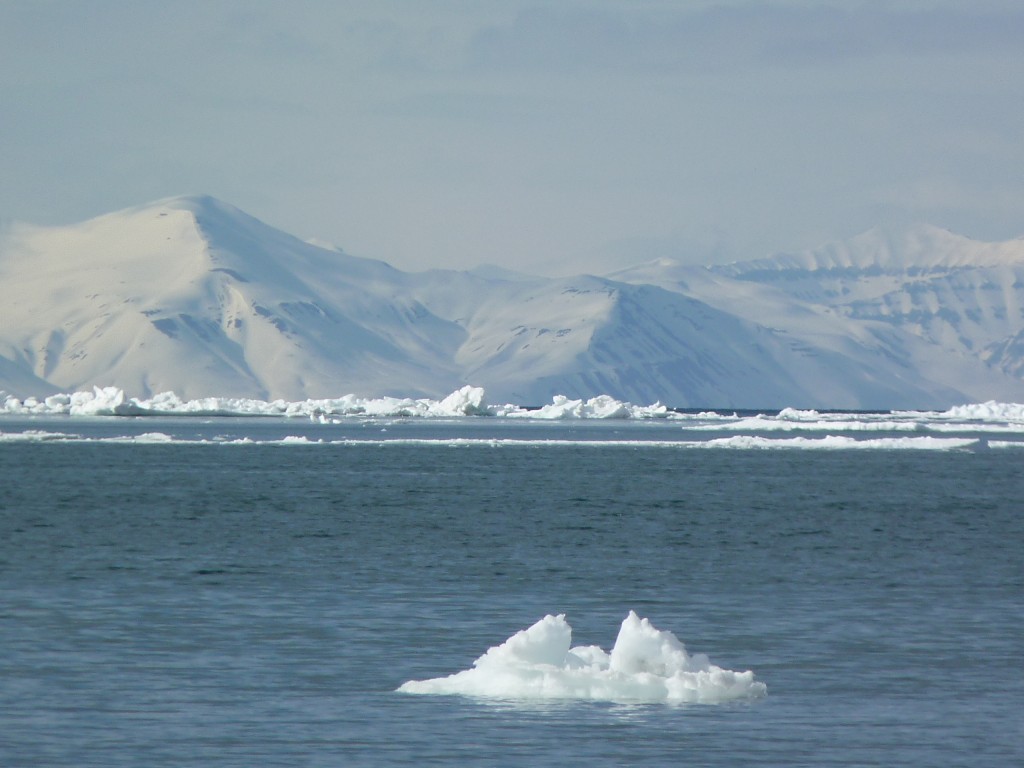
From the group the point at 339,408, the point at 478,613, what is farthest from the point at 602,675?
the point at 339,408

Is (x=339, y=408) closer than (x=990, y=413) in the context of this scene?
Yes

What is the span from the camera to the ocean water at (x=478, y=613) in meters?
17.8

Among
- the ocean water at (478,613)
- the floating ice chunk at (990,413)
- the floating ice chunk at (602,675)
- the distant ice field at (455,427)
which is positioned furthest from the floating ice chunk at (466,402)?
the floating ice chunk at (602,675)

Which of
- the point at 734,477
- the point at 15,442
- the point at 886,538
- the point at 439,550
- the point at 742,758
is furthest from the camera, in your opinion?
the point at 15,442

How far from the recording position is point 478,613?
1077 inches

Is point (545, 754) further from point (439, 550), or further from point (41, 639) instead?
point (439, 550)

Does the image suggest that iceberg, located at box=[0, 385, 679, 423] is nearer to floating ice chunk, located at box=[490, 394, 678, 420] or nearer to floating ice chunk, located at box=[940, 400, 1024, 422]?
floating ice chunk, located at box=[490, 394, 678, 420]

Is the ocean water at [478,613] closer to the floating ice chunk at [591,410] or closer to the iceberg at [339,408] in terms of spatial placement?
the iceberg at [339,408]

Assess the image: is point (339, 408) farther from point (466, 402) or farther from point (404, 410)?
point (466, 402)

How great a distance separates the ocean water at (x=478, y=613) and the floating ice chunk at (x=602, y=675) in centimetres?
25

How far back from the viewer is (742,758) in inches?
669

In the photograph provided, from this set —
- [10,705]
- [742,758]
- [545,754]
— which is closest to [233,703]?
[10,705]

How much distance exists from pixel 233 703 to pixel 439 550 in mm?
19186

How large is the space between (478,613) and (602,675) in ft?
25.4
